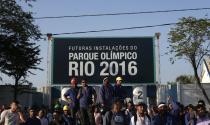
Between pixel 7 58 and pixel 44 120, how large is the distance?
29440mm

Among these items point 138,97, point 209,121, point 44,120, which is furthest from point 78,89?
point 138,97

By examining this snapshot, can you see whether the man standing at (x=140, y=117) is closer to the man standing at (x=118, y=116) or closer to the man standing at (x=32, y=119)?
the man standing at (x=118, y=116)

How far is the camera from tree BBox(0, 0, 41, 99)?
45156 mm

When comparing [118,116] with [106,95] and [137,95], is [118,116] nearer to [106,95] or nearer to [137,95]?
[106,95]

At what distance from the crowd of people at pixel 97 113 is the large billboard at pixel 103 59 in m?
13.3

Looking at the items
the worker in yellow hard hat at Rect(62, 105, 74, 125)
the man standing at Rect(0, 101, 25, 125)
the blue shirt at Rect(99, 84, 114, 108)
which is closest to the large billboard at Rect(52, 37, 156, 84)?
the worker in yellow hard hat at Rect(62, 105, 74, 125)

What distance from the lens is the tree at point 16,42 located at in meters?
45.2

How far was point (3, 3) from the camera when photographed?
44.9 m

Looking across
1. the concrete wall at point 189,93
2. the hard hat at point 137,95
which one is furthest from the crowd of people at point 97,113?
the concrete wall at point 189,93

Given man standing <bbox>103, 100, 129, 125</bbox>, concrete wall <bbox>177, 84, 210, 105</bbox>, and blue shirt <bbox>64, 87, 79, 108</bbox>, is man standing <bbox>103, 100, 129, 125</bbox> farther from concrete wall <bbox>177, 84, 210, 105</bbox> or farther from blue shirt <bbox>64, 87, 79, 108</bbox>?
concrete wall <bbox>177, 84, 210, 105</bbox>

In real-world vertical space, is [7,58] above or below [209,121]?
above

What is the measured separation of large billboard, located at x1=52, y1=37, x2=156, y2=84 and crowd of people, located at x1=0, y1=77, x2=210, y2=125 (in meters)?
13.3

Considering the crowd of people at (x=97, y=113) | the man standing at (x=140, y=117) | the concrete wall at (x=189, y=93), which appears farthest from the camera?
the concrete wall at (x=189, y=93)

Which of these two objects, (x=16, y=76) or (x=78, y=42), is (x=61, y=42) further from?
(x=16, y=76)
